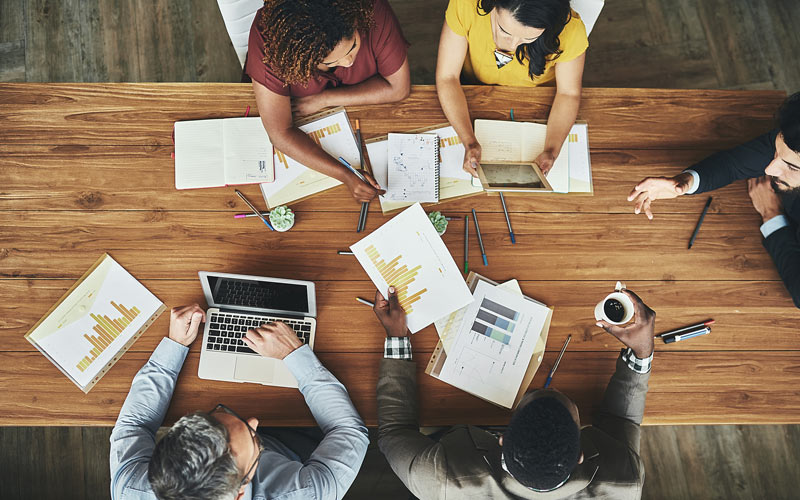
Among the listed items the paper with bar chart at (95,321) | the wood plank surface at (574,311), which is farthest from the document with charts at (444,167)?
the paper with bar chart at (95,321)

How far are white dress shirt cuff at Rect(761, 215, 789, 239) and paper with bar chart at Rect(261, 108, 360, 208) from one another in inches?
52.2

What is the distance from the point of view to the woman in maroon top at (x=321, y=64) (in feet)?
4.22

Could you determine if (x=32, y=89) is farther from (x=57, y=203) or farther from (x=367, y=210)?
(x=367, y=210)

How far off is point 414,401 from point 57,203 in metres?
1.29

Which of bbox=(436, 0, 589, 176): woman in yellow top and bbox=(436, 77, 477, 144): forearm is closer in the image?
bbox=(436, 0, 589, 176): woman in yellow top

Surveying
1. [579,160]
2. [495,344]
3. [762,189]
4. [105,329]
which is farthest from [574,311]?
[105,329]

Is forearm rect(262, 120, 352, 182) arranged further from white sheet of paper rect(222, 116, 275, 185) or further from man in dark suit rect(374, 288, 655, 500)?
man in dark suit rect(374, 288, 655, 500)

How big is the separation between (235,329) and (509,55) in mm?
1278

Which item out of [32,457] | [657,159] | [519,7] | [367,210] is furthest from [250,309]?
[32,457]

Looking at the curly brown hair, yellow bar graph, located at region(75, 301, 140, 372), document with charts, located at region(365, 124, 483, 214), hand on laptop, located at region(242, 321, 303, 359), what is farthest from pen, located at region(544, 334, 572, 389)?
yellow bar graph, located at region(75, 301, 140, 372)

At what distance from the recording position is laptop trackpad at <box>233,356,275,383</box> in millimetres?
1438

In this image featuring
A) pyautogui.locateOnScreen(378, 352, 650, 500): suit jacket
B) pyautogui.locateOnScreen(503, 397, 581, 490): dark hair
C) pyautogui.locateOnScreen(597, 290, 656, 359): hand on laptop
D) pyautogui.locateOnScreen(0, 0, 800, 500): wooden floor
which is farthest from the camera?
pyautogui.locateOnScreen(0, 0, 800, 500): wooden floor

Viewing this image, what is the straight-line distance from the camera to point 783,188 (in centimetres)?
149

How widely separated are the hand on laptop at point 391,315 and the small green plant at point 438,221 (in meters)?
0.24
